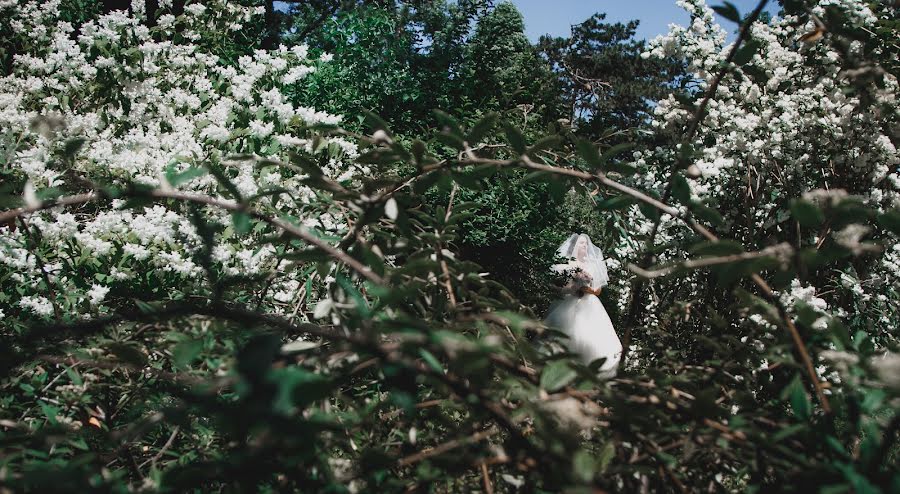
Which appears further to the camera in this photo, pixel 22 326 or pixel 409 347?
pixel 22 326

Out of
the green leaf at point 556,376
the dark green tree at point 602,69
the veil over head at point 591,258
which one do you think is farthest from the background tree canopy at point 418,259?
the dark green tree at point 602,69

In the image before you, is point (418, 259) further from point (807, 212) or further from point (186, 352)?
point (807, 212)

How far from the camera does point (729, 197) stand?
372 centimetres

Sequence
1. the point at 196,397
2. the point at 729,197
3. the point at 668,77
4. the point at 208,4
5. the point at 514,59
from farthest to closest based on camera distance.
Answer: the point at 668,77
the point at 514,59
the point at 208,4
the point at 729,197
the point at 196,397

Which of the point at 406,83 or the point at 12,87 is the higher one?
the point at 406,83

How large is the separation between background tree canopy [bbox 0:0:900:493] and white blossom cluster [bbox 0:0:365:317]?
22 millimetres

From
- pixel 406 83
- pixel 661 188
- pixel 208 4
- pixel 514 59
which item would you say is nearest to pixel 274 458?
pixel 661 188

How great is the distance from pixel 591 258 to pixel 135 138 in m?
5.09

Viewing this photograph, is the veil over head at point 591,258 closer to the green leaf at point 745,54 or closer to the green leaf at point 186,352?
the green leaf at point 745,54

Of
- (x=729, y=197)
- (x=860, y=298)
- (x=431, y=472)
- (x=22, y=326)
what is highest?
(x=729, y=197)

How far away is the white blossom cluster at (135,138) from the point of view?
2.62m

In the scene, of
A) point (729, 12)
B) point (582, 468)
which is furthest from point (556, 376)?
point (729, 12)

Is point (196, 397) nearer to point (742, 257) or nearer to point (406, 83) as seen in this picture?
point (742, 257)

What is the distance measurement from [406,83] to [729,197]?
3840 millimetres
